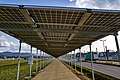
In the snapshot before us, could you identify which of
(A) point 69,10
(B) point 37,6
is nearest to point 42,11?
(B) point 37,6

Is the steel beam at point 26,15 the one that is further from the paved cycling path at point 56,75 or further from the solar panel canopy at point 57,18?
the paved cycling path at point 56,75

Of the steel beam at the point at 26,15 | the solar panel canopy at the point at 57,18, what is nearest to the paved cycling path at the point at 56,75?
the solar panel canopy at the point at 57,18

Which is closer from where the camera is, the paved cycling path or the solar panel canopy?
the solar panel canopy

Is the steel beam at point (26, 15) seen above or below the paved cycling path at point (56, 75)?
above

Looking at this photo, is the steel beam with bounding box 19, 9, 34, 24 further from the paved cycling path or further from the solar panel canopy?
the paved cycling path

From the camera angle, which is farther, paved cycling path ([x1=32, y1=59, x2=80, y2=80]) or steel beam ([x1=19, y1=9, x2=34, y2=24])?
paved cycling path ([x1=32, y1=59, x2=80, y2=80])

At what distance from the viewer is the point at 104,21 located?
336 inches

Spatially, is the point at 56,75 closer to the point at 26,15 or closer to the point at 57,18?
the point at 57,18

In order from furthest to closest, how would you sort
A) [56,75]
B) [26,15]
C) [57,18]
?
[56,75] < [57,18] < [26,15]

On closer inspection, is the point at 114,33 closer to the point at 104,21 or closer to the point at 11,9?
the point at 104,21

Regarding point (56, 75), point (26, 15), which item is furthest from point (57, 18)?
point (56, 75)

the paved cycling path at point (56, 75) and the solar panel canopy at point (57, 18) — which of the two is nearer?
the solar panel canopy at point (57, 18)

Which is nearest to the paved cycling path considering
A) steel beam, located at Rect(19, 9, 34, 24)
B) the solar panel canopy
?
the solar panel canopy

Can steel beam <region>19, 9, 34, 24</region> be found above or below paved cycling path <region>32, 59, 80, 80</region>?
above
